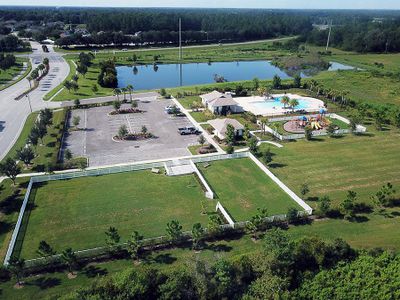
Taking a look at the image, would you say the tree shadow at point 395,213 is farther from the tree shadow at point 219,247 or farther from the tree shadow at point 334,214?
the tree shadow at point 219,247

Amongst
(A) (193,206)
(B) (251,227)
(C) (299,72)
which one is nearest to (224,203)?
(A) (193,206)

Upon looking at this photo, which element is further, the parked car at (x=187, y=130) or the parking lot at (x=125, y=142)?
the parked car at (x=187, y=130)

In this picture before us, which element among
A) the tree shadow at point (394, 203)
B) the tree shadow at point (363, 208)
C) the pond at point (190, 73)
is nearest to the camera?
the tree shadow at point (363, 208)

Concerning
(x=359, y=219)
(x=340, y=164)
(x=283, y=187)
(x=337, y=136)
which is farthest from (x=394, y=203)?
(x=337, y=136)

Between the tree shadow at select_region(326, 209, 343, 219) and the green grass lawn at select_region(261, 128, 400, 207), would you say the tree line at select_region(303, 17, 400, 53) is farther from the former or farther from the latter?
the tree shadow at select_region(326, 209, 343, 219)

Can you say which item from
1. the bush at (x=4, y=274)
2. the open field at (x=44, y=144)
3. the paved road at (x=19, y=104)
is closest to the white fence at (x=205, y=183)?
the open field at (x=44, y=144)

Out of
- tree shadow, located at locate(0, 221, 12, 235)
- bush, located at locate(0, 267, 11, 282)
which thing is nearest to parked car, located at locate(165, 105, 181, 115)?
tree shadow, located at locate(0, 221, 12, 235)

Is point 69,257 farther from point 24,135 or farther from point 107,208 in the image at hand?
point 24,135
